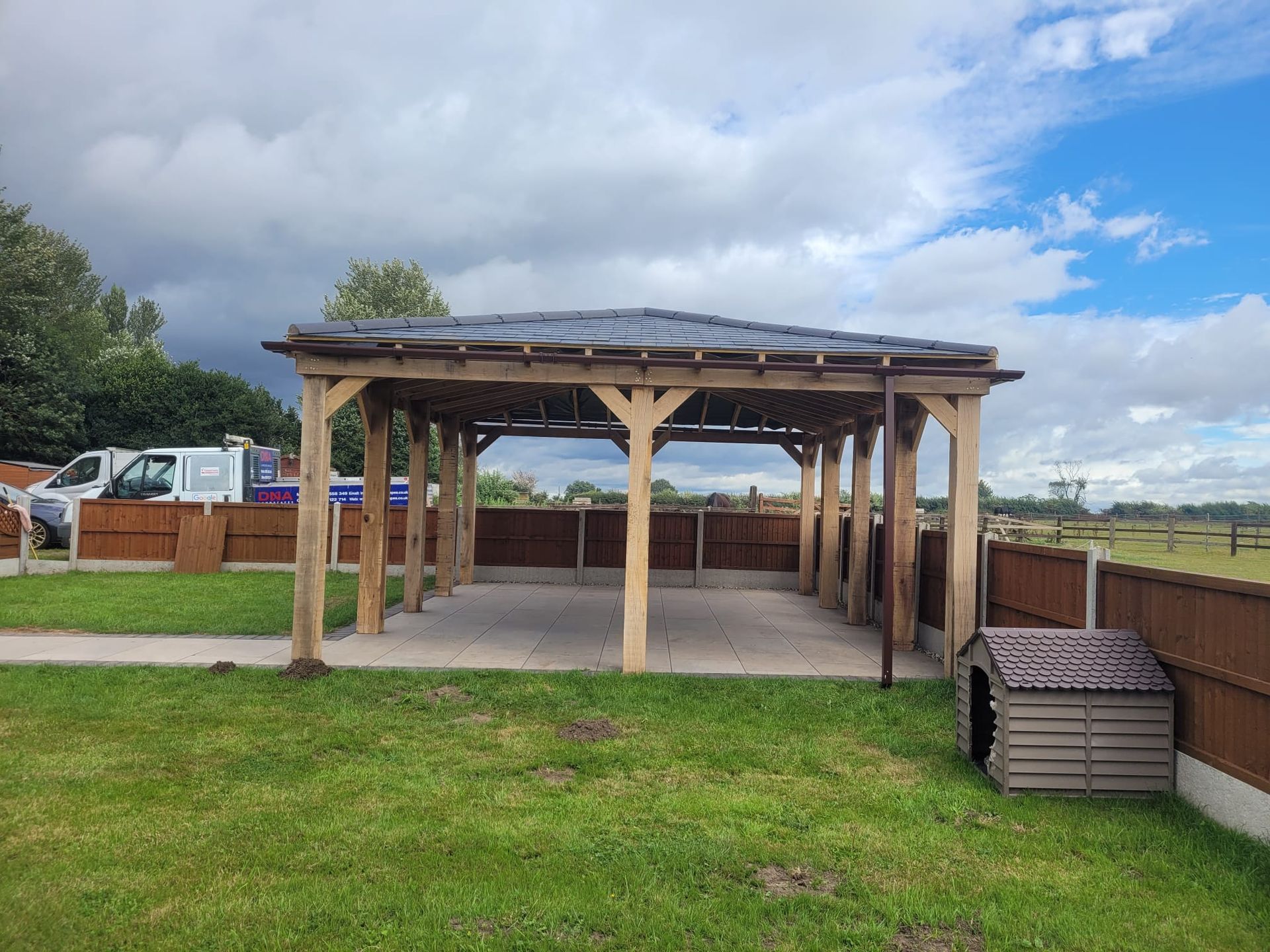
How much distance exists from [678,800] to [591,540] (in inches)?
481

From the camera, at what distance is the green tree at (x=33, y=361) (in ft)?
87.5

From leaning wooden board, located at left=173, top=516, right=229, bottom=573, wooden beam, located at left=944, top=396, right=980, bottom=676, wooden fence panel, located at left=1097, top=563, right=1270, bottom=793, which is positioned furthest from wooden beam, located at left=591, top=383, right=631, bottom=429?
leaning wooden board, located at left=173, top=516, right=229, bottom=573

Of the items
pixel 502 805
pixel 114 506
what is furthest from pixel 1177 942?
pixel 114 506

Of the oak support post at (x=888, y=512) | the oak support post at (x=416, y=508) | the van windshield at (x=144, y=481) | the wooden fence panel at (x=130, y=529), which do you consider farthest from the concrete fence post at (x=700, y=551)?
the van windshield at (x=144, y=481)

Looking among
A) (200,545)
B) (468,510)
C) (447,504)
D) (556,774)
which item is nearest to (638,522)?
(556,774)

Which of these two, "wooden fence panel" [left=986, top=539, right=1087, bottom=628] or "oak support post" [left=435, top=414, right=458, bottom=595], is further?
"oak support post" [left=435, top=414, right=458, bottom=595]

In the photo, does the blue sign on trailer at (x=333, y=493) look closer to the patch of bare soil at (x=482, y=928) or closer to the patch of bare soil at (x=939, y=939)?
the patch of bare soil at (x=482, y=928)

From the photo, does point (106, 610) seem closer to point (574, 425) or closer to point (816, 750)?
point (574, 425)

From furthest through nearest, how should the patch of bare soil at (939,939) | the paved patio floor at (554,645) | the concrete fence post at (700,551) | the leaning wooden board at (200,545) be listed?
the concrete fence post at (700,551) < the leaning wooden board at (200,545) < the paved patio floor at (554,645) < the patch of bare soil at (939,939)

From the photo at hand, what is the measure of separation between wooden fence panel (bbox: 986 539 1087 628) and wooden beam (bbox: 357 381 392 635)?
717cm

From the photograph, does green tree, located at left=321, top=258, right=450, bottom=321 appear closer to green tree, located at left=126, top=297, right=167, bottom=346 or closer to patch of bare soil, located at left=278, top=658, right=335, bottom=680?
green tree, located at left=126, top=297, right=167, bottom=346

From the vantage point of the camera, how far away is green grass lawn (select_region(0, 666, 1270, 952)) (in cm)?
337

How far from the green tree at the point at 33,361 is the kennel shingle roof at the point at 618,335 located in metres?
26.0

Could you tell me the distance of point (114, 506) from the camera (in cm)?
1634
